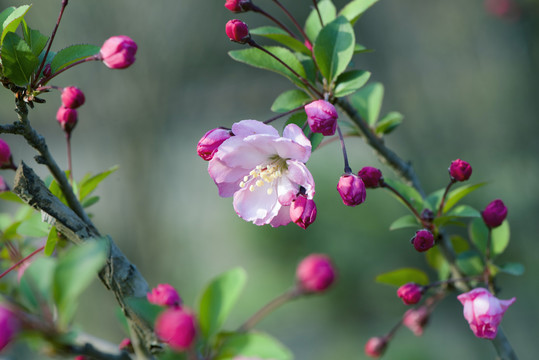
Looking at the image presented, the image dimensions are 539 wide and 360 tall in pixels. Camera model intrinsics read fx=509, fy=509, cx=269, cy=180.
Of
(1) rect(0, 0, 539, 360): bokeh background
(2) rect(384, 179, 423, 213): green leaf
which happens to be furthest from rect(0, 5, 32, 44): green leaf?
(1) rect(0, 0, 539, 360): bokeh background

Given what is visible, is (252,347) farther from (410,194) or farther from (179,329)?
(410,194)

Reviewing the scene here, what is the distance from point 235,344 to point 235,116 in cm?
552

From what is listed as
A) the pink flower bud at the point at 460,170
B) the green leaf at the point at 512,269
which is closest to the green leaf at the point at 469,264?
the green leaf at the point at 512,269

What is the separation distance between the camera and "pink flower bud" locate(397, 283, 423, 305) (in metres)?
0.73

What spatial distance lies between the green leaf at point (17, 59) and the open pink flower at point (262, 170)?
0.79 ft

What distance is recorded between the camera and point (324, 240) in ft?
12.3

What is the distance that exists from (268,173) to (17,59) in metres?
0.34

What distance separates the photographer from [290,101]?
71cm

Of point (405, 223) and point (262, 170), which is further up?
point (262, 170)

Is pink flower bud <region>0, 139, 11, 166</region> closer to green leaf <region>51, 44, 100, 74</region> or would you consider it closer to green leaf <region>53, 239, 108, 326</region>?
green leaf <region>51, 44, 100, 74</region>

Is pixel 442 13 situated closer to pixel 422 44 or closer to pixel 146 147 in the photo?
pixel 422 44

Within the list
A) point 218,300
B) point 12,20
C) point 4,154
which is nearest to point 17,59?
point 12,20

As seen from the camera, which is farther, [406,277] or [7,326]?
[406,277]

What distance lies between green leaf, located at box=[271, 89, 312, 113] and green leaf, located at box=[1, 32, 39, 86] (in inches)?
12.0
